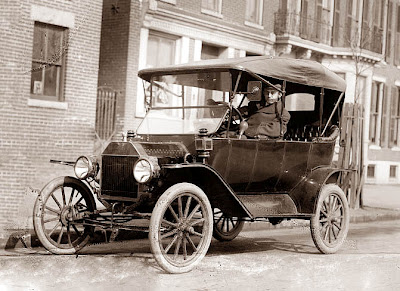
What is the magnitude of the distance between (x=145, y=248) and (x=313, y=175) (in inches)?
95.0

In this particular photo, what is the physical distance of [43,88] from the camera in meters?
15.0

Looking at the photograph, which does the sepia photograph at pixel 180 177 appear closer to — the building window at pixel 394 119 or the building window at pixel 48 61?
the building window at pixel 48 61

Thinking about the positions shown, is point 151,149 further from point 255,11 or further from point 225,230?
point 255,11

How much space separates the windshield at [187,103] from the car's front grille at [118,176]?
815 mm

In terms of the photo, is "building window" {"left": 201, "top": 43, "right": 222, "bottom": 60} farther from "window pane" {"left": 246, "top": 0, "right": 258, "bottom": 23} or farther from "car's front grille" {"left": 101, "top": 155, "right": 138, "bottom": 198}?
"car's front grille" {"left": 101, "top": 155, "right": 138, "bottom": 198}

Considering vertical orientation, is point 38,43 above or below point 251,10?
below

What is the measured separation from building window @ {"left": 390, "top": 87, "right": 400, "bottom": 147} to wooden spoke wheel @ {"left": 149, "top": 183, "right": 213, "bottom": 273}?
22.5 meters

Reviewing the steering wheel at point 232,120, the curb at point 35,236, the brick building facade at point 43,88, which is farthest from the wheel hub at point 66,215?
the brick building facade at point 43,88

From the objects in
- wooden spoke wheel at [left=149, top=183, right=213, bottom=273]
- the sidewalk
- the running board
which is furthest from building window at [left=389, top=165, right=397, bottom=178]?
wooden spoke wheel at [left=149, top=183, right=213, bottom=273]

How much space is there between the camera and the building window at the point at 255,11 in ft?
70.2

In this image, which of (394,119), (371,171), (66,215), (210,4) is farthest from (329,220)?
(394,119)

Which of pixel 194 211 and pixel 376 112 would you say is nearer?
pixel 194 211

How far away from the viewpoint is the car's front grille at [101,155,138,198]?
759cm

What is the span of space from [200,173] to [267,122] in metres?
1.36
